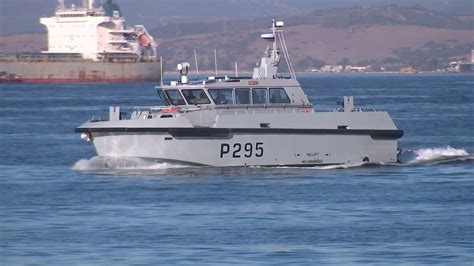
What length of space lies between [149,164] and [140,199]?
17.8 feet

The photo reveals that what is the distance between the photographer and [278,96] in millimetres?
39688

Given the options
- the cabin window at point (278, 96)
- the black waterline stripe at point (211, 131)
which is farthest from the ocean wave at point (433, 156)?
the cabin window at point (278, 96)

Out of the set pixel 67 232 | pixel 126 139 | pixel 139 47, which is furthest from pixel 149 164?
pixel 139 47

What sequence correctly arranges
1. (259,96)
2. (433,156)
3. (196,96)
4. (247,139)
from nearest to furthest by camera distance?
(247,139), (196,96), (259,96), (433,156)

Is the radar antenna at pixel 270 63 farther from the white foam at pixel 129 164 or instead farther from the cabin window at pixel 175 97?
the white foam at pixel 129 164

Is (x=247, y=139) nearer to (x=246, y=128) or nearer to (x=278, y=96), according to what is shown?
(x=246, y=128)

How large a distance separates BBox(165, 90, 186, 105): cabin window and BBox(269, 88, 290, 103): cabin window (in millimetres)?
2679

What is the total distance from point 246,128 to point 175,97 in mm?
2646

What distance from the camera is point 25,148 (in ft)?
161

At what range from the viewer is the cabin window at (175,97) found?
39.0m

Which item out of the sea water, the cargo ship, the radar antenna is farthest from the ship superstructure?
the radar antenna

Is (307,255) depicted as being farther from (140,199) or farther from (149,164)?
(149,164)

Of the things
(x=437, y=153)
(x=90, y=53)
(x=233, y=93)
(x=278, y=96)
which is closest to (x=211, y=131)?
(x=233, y=93)

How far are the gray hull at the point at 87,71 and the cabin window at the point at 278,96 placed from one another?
129 meters
